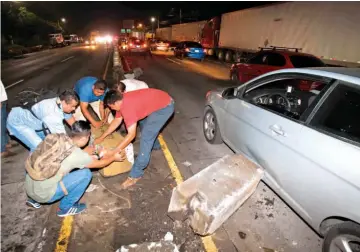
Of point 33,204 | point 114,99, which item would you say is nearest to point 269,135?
point 114,99

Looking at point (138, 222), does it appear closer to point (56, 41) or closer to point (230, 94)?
point (230, 94)

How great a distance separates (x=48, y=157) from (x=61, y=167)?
0.22 m

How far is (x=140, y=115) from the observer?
11.1ft

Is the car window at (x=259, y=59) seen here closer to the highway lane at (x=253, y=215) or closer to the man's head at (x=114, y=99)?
the highway lane at (x=253, y=215)

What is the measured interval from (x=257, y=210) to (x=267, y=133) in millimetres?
1065

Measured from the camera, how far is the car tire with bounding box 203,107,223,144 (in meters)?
4.64

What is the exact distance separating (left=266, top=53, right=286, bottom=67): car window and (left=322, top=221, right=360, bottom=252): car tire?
7.03 meters

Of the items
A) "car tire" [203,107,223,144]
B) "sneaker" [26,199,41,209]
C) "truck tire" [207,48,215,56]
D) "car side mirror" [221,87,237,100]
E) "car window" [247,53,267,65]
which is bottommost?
"sneaker" [26,199,41,209]

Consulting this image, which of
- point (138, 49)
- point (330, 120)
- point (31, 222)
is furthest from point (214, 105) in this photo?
point (138, 49)

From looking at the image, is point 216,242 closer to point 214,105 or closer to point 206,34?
point 214,105

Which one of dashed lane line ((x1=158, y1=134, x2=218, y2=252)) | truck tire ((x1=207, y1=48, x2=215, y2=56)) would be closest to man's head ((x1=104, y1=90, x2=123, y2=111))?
dashed lane line ((x1=158, y1=134, x2=218, y2=252))

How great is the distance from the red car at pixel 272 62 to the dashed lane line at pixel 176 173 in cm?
535

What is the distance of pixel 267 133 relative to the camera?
2.96 m

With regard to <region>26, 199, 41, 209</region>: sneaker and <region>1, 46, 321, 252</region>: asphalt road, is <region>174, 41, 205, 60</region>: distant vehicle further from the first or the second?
<region>26, 199, 41, 209</region>: sneaker
